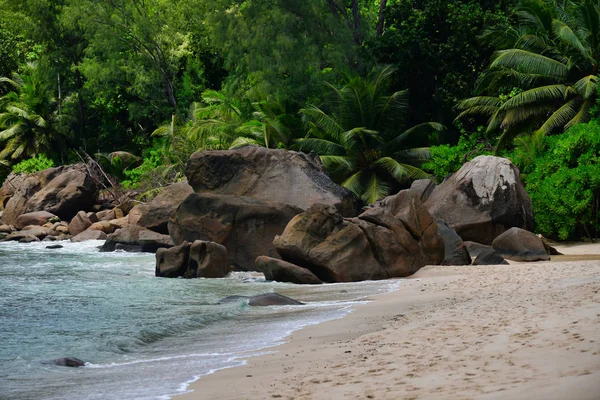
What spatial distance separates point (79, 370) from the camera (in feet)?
23.5

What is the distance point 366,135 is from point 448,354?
75.2 feet

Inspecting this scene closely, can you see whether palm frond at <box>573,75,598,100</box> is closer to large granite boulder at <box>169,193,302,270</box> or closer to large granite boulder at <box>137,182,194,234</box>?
large granite boulder at <box>169,193,302,270</box>

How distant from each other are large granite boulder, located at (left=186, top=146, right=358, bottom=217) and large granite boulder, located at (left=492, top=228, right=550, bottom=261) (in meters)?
4.55

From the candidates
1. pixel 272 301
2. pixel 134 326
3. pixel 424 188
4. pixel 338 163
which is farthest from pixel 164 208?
pixel 134 326

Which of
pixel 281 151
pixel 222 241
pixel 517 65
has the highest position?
pixel 517 65

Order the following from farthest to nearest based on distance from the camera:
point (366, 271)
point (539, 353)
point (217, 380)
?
point (366, 271), point (217, 380), point (539, 353)

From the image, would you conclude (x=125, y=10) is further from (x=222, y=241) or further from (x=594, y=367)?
(x=594, y=367)

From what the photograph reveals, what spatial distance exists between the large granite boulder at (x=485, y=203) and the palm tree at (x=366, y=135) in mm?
8254

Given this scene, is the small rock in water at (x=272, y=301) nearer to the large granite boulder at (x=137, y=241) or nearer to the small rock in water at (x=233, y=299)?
the small rock in water at (x=233, y=299)

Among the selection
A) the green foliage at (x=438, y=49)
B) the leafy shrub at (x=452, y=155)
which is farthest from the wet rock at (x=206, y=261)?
the green foliage at (x=438, y=49)

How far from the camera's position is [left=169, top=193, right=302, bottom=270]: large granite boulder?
16.8 meters

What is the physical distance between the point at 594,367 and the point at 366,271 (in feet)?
30.2

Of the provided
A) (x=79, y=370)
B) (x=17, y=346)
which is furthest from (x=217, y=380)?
(x=17, y=346)

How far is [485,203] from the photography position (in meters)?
18.9
